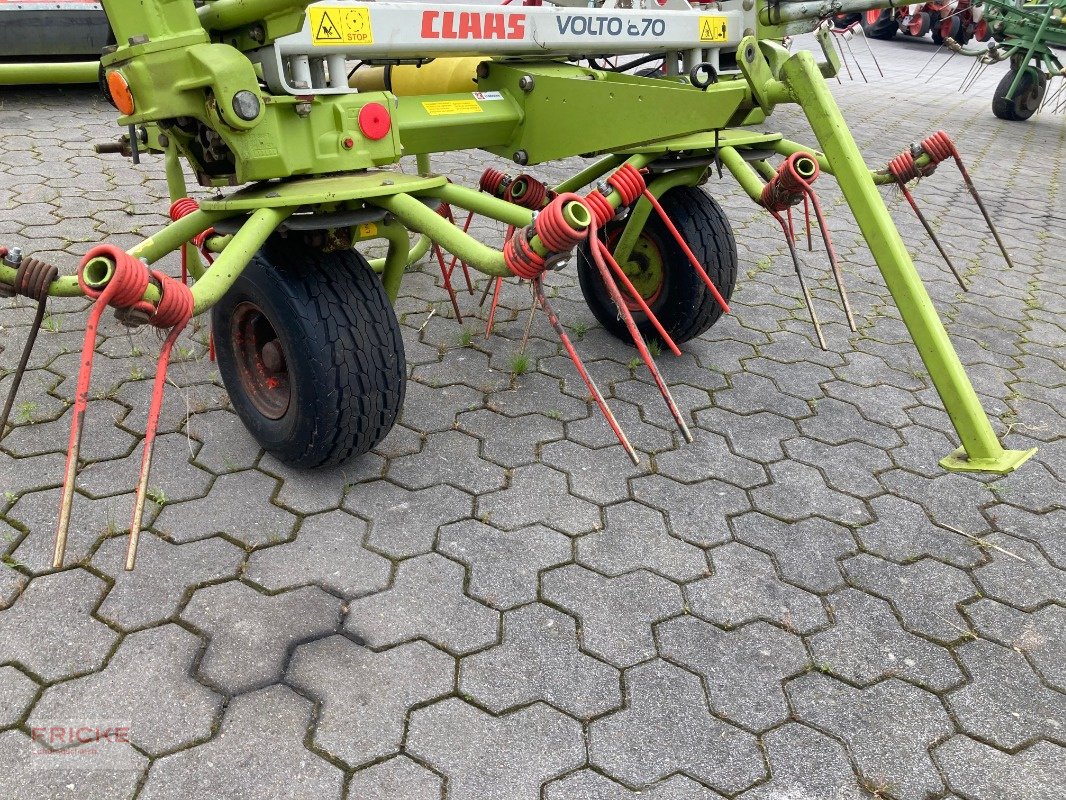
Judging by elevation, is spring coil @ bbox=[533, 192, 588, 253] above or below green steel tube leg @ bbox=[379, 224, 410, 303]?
above

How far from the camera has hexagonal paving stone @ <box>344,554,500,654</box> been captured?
6.46 ft

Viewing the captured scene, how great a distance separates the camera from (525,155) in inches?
109

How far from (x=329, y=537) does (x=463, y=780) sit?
2.72 feet

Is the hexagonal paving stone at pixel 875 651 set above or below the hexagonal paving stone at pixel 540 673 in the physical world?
below

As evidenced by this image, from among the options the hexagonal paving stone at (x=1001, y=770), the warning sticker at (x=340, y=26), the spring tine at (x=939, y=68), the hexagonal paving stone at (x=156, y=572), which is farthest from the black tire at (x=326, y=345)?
the spring tine at (x=939, y=68)

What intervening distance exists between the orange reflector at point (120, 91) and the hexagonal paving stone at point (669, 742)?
1.85 metres

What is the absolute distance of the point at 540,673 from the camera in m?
1.90

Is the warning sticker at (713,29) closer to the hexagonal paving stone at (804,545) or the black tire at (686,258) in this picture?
the black tire at (686,258)

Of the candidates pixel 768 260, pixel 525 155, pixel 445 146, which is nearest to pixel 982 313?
pixel 768 260

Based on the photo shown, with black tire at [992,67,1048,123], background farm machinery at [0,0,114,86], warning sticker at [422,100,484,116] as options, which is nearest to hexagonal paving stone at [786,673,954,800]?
warning sticker at [422,100,484,116]

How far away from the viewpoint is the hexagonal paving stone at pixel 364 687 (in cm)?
171

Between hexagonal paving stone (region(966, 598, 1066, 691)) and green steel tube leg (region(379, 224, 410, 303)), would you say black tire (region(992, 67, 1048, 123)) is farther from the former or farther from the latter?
green steel tube leg (region(379, 224, 410, 303))

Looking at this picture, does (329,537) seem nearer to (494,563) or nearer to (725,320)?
(494,563)

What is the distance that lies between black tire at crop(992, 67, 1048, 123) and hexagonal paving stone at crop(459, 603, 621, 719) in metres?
8.81
